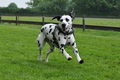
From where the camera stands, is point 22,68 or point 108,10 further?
point 108,10

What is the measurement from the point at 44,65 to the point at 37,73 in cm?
115

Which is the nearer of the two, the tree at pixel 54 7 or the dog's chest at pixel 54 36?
the dog's chest at pixel 54 36

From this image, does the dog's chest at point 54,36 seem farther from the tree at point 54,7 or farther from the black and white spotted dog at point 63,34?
the tree at point 54,7

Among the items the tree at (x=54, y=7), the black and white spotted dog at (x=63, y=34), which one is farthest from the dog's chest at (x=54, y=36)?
the tree at (x=54, y=7)

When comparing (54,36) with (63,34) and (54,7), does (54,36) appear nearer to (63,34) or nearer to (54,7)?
(63,34)

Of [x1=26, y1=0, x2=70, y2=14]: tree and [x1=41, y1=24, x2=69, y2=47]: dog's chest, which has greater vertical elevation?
[x1=26, y1=0, x2=70, y2=14]: tree

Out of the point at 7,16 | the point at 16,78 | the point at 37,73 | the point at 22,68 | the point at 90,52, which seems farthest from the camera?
the point at 7,16

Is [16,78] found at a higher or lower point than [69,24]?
lower

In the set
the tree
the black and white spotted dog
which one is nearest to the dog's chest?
the black and white spotted dog

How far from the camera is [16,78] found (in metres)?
5.95

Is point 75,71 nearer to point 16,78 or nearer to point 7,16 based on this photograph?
point 16,78

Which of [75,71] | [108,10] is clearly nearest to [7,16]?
[108,10]

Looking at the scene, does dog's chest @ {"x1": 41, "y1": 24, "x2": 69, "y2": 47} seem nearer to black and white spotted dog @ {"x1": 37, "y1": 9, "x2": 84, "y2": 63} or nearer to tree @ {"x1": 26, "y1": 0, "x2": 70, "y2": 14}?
black and white spotted dog @ {"x1": 37, "y1": 9, "x2": 84, "y2": 63}

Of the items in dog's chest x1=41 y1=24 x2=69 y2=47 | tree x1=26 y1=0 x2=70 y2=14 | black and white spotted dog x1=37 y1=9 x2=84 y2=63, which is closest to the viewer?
black and white spotted dog x1=37 y1=9 x2=84 y2=63
